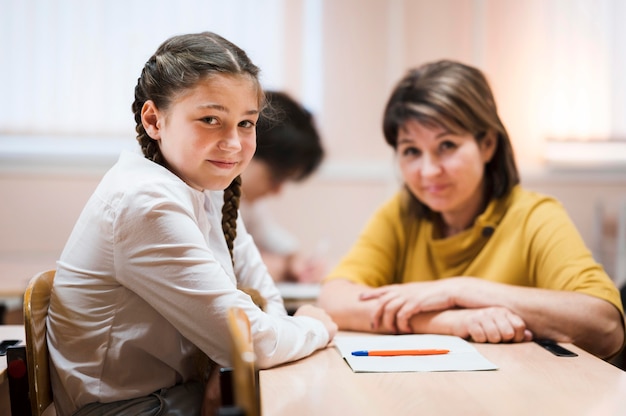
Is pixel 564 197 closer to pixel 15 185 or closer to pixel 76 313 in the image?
pixel 15 185

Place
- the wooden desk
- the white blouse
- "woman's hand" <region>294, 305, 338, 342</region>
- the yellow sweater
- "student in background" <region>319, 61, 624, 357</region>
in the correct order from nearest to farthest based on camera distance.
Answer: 1. the wooden desk
2. the white blouse
3. "woman's hand" <region>294, 305, 338, 342</region>
4. "student in background" <region>319, 61, 624, 357</region>
5. the yellow sweater

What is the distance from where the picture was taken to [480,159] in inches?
75.9

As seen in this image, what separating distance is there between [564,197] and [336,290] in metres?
2.58

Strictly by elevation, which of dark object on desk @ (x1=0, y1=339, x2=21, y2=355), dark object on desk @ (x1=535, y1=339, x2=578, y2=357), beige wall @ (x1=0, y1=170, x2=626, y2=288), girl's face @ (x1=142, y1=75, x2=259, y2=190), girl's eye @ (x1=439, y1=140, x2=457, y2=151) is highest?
girl's face @ (x1=142, y1=75, x2=259, y2=190)

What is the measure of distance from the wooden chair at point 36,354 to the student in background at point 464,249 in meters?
0.67

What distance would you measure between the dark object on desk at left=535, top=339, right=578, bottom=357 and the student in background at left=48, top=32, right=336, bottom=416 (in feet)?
1.54

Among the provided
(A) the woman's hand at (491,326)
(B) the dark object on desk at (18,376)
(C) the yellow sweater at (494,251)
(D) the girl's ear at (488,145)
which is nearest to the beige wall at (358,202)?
(C) the yellow sweater at (494,251)

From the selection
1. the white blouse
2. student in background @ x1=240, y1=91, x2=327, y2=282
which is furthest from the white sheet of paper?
student in background @ x1=240, y1=91, x2=327, y2=282

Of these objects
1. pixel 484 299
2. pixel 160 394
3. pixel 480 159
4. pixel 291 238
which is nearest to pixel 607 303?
pixel 484 299

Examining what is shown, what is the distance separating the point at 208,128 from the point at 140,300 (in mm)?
313

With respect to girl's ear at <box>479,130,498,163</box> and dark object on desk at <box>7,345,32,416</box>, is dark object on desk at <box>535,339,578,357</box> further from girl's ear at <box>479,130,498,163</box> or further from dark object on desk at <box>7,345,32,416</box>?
dark object on desk at <box>7,345,32,416</box>

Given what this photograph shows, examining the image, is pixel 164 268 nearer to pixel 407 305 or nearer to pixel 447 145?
pixel 407 305

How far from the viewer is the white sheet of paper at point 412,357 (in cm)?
121

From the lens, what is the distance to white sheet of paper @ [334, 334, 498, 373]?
1.21 m
